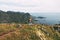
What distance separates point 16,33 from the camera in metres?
25.9

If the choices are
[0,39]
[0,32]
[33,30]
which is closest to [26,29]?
[33,30]

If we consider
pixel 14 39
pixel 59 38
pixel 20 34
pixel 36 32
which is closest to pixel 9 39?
pixel 14 39

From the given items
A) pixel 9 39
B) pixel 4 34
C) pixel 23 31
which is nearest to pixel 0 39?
pixel 9 39

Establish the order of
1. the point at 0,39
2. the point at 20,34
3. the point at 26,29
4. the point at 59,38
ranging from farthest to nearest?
the point at 59,38
the point at 26,29
the point at 20,34
the point at 0,39

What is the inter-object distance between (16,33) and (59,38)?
24.4ft

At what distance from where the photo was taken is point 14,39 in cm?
2416

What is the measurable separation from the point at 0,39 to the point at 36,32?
522 cm

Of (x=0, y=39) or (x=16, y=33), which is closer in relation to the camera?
(x=0, y=39)

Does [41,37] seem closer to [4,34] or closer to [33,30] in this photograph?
[33,30]

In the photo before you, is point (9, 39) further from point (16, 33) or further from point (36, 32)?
point (36, 32)

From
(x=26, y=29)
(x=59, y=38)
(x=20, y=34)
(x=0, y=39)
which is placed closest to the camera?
(x=0, y=39)

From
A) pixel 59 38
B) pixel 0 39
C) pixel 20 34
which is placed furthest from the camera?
pixel 59 38

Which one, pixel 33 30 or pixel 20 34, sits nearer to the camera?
pixel 20 34

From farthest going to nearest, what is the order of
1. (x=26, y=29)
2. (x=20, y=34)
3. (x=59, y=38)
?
(x=59, y=38), (x=26, y=29), (x=20, y=34)
